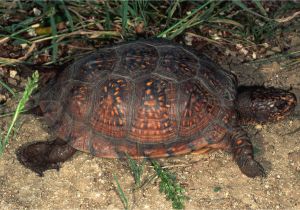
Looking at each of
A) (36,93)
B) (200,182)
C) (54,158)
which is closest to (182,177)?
(200,182)

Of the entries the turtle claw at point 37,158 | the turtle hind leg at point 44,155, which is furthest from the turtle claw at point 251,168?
the turtle claw at point 37,158

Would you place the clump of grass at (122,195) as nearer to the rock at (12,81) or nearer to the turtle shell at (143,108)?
the turtle shell at (143,108)

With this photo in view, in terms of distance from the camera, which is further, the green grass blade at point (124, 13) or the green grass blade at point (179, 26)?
the green grass blade at point (179, 26)

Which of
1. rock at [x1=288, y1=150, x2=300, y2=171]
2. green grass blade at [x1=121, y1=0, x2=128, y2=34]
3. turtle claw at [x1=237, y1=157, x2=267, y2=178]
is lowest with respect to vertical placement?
rock at [x1=288, y1=150, x2=300, y2=171]

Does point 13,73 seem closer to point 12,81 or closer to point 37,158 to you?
point 12,81

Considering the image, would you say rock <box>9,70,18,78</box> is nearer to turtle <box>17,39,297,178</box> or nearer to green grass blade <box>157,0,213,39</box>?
turtle <box>17,39,297,178</box>

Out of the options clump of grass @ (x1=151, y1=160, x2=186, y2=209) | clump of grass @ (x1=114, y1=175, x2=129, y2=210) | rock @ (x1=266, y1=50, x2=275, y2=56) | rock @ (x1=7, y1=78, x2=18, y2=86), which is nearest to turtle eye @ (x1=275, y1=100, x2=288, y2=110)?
rock @ (x1=266, y1=50, x2=275, y2=56)

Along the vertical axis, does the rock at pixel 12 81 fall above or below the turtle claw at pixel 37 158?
above
